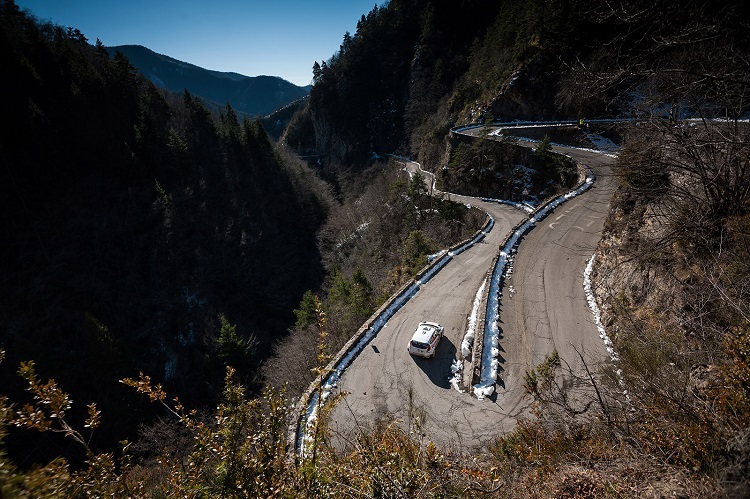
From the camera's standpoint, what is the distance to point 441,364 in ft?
40.1

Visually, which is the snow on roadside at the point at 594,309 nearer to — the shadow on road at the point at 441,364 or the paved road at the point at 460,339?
the paved road at the point at 460,339

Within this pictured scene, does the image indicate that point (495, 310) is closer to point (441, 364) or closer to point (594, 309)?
point (441, 364)

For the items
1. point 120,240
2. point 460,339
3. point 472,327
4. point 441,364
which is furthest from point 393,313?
point 120,240

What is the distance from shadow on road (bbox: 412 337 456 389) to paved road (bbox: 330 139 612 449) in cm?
4

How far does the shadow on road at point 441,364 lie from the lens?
1156 cm

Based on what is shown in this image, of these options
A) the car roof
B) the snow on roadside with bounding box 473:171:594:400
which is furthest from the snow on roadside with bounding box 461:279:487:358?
the car roof

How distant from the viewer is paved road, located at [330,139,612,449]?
982cm

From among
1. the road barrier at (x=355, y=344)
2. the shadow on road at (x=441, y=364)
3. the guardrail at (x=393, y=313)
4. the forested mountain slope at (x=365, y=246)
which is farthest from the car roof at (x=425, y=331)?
the forested mountain slope at (x=365, y=246)

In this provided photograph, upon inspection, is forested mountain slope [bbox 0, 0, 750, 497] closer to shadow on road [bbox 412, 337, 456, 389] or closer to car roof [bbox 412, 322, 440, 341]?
shadow on road [bbox 412, 337, 456, 389]

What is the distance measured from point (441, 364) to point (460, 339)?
1759 millimetres

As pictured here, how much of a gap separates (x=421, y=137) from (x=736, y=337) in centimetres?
6299

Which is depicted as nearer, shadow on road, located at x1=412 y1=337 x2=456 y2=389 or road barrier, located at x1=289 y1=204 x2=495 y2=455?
road barrier, located at x1=289 y1=204 x2=495 y2=455

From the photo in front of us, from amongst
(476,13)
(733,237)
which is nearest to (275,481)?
(733,237)

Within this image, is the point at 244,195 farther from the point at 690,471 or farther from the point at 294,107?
the point at 294,107
